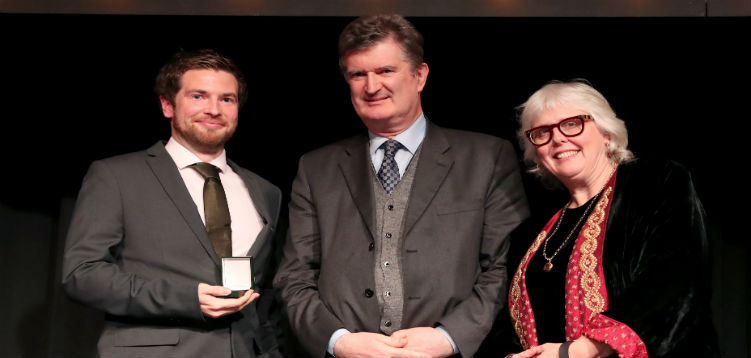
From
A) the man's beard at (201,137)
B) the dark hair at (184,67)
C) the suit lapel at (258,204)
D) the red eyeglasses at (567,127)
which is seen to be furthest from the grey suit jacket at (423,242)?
the dark hair at (184,67)

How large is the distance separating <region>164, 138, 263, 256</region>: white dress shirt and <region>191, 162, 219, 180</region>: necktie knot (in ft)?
0.07

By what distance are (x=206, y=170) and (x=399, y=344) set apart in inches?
36.8

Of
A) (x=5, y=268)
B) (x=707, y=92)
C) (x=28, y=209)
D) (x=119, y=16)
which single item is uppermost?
(x=119, y=16)

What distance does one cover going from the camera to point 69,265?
9.38 feet

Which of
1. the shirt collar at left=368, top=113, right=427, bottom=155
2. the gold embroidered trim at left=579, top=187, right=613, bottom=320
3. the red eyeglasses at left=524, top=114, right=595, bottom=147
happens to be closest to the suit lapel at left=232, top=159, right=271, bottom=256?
the shirt collar at left=368, top=113, right=427, bottom=155

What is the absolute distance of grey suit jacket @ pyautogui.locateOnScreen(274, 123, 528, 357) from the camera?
9.14 feet

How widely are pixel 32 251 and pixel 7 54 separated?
856 mm

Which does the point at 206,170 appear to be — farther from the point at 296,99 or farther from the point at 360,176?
the point at 296,99

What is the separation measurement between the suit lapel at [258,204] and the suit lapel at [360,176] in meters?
0.33

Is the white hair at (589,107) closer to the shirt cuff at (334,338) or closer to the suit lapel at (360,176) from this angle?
the suit lapel at (360,176)

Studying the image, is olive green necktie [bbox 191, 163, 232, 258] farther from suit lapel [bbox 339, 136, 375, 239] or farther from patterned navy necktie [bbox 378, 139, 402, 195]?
patterned navy necktie [bbox 378, 139, 402, 195]

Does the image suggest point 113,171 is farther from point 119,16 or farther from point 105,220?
point 119,16

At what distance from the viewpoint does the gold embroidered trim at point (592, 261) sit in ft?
8.24

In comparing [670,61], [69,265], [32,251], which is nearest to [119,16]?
[69,265]
